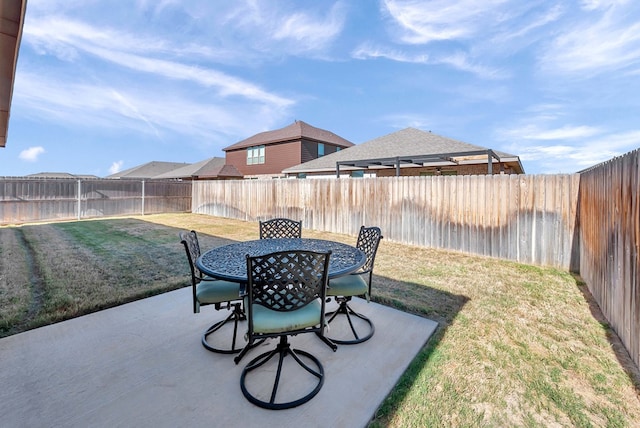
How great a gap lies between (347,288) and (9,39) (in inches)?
139

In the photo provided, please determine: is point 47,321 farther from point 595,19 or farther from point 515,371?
point 595,19

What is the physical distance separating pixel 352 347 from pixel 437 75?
14406 millimetres

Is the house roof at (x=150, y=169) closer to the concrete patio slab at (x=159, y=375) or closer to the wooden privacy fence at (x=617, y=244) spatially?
the concrete patio slab at (x=159, y=375)

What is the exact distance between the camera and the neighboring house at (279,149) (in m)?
19.9

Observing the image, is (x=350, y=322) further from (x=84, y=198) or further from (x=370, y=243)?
(x=84, y=198)

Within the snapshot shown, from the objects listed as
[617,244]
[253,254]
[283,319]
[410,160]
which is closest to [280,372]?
[283,319]

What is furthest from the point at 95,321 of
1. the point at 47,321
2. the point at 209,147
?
the point at 209,147

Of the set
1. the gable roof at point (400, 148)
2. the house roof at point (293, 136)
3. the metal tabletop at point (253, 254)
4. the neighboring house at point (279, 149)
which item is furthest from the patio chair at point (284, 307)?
the house roof at point (293, 136)

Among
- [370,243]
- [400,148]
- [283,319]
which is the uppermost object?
[400,148]

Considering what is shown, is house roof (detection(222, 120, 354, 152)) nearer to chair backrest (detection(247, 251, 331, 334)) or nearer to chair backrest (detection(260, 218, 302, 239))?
chair backrest (detection(260, 218, 302, 239))

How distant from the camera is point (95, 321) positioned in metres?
3.03

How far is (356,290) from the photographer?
106 inches

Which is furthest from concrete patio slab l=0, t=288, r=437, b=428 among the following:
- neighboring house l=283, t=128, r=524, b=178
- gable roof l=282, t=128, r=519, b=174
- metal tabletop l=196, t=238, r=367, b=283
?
gable roof l=282, t=128, r=519, b=174

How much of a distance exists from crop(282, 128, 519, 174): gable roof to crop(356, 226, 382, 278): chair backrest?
8.07 metres
